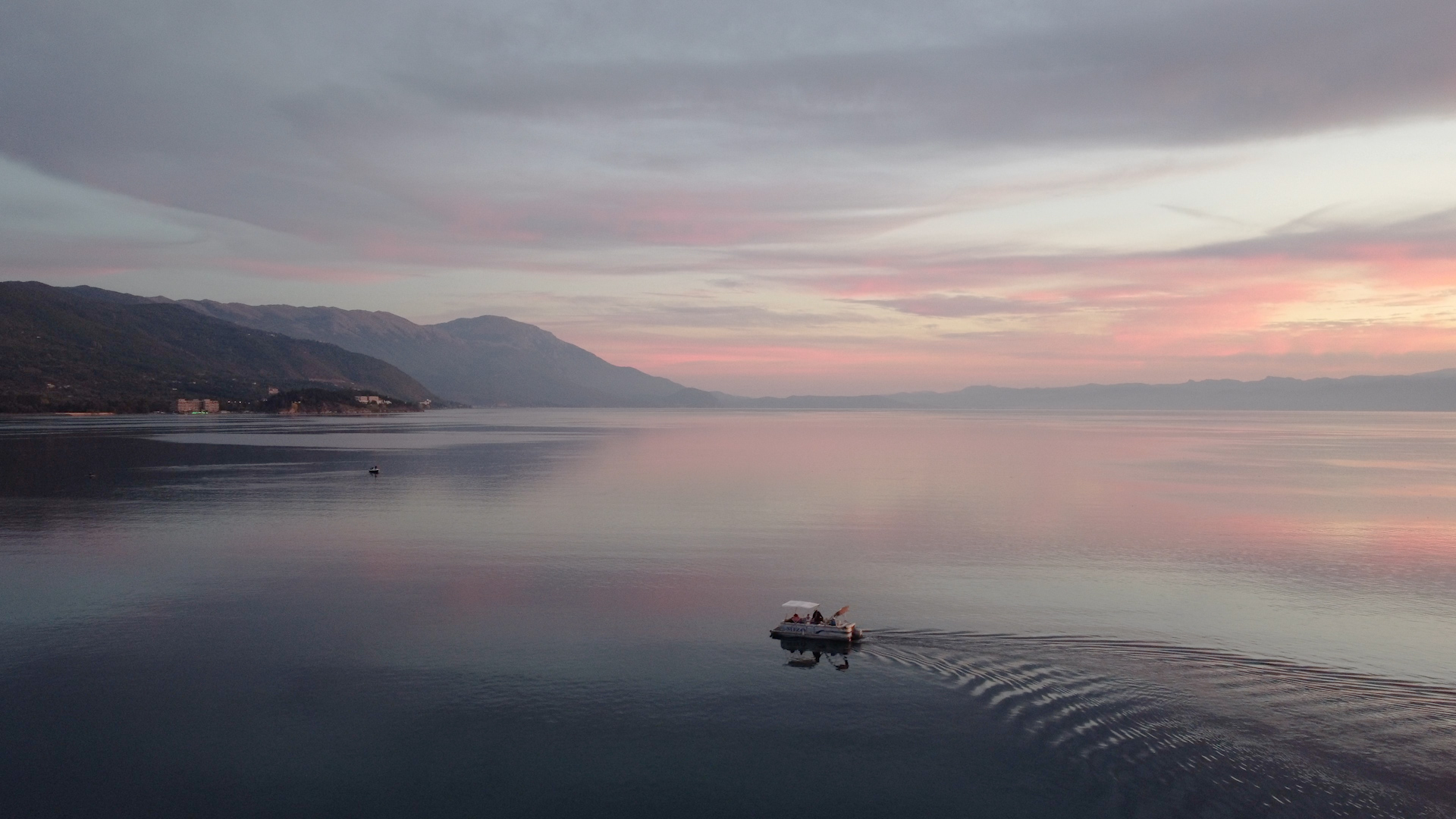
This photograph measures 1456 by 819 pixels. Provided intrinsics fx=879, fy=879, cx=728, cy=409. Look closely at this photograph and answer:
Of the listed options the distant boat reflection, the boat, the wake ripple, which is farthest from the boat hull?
the wake ripple

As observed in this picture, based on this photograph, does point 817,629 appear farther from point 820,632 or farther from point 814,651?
point 814,651

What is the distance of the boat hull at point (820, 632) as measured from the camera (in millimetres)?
31547

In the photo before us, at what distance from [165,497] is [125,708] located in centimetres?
5483

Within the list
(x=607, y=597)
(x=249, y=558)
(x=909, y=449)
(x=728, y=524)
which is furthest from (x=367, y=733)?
(x=909, y=449)

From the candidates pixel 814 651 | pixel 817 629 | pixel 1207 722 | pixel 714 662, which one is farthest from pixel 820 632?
pixel 1207 722

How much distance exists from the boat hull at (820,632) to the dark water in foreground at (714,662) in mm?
846

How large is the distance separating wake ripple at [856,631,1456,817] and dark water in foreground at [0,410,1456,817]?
0.36 feet

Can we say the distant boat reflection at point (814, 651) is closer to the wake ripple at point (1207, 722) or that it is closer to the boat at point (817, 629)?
the boat at point (817, 629)

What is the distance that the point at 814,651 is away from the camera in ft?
102

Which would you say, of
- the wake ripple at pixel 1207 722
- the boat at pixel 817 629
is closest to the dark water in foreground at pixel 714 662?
the wake ripple at pixel 1207 722

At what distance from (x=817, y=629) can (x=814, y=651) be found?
810 mm

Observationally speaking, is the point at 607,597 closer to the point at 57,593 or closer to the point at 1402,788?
the point at 57,593

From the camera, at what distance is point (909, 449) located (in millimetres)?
142250

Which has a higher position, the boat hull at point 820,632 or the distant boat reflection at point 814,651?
the boat hull at point 820,632
